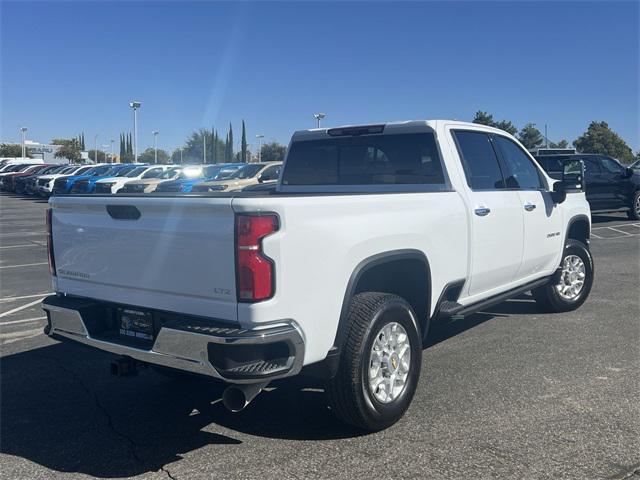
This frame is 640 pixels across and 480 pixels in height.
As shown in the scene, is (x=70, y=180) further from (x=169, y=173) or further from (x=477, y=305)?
(x=477, y=305)

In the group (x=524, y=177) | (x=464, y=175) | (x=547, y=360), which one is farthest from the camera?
(x=524, y=177)

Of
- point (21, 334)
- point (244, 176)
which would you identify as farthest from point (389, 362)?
point (244, 176)

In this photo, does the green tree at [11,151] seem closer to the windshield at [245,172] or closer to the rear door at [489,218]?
the windshield at [245,172]

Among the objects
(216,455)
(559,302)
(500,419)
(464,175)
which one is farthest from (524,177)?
(216,455)

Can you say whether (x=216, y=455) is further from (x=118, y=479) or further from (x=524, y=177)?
(x=524, y=177)

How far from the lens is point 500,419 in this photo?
4.20m

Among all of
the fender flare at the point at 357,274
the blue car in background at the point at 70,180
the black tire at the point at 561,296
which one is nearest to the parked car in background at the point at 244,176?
the blue car in background at the point at 70,180

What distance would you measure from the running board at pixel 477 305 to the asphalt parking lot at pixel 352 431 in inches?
19.2

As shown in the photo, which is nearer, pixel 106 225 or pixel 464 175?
pixel 106 225

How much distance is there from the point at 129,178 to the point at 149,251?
76.9ft

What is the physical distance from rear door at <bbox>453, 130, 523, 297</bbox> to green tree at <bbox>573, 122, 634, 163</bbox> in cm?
5488

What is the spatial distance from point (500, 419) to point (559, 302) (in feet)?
10.7

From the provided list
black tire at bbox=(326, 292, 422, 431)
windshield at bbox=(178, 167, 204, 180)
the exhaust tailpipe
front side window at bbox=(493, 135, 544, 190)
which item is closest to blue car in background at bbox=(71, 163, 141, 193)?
windshield at bbox=(178, 167, 204, 180)

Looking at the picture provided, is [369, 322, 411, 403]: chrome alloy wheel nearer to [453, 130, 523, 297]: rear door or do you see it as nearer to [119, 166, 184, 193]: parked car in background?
[453, 130, 523, 297]: rear door
